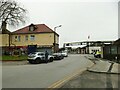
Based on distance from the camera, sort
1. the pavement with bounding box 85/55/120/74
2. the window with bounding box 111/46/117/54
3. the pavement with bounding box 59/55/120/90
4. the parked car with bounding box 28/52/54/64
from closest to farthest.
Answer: the pavement with bounding box 59/55/120/90
the pavement with bounding box 85/55/120/74
the parked car with bounding box 28/52/54/64
the window with bounding box 111/46/117/54

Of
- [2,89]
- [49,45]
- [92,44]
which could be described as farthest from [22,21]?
[92,44]

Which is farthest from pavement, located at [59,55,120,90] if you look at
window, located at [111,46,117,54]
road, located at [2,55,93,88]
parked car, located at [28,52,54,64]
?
window, located at [111,46,117,54]

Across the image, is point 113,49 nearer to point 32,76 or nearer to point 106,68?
point 106,68

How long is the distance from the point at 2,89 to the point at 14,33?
227ft

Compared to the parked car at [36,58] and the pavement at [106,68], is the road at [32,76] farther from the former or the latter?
the parked car at [36,58]

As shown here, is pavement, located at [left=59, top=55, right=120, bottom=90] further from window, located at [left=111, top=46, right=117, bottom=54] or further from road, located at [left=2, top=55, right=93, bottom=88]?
window, located at [left=111, top=46, right=117, bottom=54]

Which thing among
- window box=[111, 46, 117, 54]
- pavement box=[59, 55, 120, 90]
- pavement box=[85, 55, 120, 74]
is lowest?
pavement box=[85, 55, 120, 74]

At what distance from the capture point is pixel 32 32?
76.9 m

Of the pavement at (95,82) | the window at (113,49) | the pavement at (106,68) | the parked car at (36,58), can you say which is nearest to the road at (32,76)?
the pavement at (95,82)

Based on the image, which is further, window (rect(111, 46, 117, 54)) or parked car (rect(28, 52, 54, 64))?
window (rect(111, 46, 117, 54))

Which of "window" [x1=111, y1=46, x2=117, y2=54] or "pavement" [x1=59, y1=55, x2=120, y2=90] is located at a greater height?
"window" [x1=111, y1=46, x2=117, y2=54]

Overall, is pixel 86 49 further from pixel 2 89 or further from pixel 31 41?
pixel 2 89

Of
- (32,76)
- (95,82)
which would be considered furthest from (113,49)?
(95,82)

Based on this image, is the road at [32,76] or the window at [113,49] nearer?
the road at [32,76]
